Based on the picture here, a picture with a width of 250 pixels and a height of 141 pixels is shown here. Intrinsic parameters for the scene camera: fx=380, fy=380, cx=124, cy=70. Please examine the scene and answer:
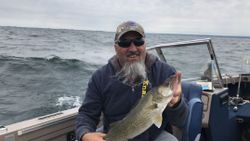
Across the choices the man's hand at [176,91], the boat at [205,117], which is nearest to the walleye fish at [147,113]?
the man's hand at [176,91]

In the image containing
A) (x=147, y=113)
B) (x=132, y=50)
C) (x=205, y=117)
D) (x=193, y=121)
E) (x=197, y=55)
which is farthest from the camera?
(x=197, y=55)

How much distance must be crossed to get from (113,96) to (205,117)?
1559 millimetres

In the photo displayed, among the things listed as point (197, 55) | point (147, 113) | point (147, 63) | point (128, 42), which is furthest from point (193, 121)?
point (197, 55)

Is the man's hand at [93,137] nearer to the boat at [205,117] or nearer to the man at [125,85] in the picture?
the man at [125,85]

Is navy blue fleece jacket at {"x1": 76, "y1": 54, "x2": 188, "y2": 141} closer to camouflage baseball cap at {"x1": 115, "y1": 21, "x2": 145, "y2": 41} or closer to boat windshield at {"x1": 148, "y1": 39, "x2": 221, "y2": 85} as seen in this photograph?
camouflage baseball cap at {"x1": 115, "y1": 21, "x2": 145, "y2": 41}

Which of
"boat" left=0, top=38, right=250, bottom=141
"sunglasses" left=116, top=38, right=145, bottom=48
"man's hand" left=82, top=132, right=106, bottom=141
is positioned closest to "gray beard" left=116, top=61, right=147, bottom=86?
"sunglasses" left=116, top=38, right=145, bottom=48

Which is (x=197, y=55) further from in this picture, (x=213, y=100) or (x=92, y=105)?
(x=92, y=105)

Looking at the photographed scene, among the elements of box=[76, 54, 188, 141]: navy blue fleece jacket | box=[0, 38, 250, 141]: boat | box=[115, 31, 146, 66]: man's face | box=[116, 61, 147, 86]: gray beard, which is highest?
box=[115, 31, 146, 66]: man's face

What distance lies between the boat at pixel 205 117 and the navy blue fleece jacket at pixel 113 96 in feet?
1.85

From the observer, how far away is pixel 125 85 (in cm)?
308

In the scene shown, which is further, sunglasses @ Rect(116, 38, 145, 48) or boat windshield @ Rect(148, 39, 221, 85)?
boat windshield @ Rect(148, 39, 221, 85)

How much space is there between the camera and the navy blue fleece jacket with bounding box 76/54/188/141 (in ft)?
10.1

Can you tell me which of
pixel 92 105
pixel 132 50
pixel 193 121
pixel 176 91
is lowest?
pixel 193 121

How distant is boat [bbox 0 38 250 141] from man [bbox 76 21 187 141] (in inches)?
22.6
